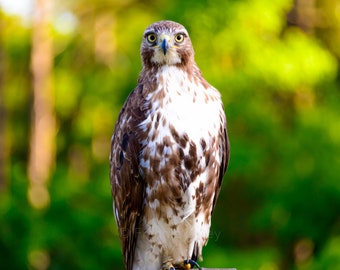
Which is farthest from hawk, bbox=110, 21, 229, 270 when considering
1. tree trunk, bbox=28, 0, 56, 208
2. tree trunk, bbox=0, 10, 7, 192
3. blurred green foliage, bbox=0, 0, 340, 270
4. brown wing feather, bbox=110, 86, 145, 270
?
tree trunk, bbox=28, 0, 56, 208

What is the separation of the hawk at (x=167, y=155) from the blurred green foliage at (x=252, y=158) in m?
5.33

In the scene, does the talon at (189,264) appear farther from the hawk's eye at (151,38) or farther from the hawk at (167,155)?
the hawk's eye at (151,38)

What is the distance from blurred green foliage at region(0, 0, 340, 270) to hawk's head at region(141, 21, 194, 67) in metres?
5.72

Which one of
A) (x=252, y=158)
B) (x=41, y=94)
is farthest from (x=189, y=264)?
(x=41, y=94)

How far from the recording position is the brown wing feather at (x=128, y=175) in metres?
4.96

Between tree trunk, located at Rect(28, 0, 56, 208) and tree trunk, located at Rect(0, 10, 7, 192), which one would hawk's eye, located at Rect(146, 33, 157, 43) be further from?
tree trunk, located at Rect(28, 0, 56, 208)

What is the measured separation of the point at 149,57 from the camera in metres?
5.06

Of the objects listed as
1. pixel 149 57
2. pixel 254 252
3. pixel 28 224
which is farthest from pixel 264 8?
pixel 149 57

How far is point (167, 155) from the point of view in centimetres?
488

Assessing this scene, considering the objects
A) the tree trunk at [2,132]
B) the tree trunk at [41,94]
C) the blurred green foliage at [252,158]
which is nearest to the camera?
the blurred green foliage at [252,158]

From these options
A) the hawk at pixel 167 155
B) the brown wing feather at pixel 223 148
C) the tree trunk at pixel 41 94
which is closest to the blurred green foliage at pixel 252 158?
the tree trunk at pixel 41 94

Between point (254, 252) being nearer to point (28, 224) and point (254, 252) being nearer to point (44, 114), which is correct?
point (28, 224)

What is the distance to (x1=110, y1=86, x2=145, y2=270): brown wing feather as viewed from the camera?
4.96 m

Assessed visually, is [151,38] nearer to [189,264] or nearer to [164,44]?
[164,44]
